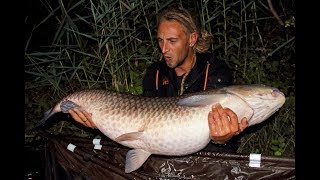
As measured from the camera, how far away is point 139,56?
4230 mm

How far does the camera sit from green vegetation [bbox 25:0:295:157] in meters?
3.86

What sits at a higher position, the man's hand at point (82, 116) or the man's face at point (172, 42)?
the man's face at point (172, 42)

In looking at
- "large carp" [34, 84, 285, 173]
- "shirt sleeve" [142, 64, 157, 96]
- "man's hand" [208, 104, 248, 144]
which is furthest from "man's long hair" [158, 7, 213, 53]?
"man's hand" [208, 104, 248, 144]

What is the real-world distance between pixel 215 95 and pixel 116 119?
73cm

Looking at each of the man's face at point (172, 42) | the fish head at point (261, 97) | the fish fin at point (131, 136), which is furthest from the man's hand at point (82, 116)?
the fish head at point (261, 97)

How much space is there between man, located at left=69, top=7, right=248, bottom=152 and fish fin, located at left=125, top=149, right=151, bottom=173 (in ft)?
1.41

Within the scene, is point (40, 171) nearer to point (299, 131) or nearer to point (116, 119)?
point (116, 119)

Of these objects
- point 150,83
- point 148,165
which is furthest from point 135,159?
point 150,83

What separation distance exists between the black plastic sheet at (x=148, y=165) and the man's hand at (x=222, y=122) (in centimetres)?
34

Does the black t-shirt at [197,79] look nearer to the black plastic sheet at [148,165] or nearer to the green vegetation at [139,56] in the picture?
the black plastic sheet at [148,165]

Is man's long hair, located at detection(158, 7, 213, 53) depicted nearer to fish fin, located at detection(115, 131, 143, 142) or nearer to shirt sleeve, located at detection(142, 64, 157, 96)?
shirt sleeve, located at detection(142, 64, 157, 96)

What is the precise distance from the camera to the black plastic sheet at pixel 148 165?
269 cm

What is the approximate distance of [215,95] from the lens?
2.52 metres

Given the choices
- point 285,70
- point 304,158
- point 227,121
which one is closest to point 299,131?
point 304,158
